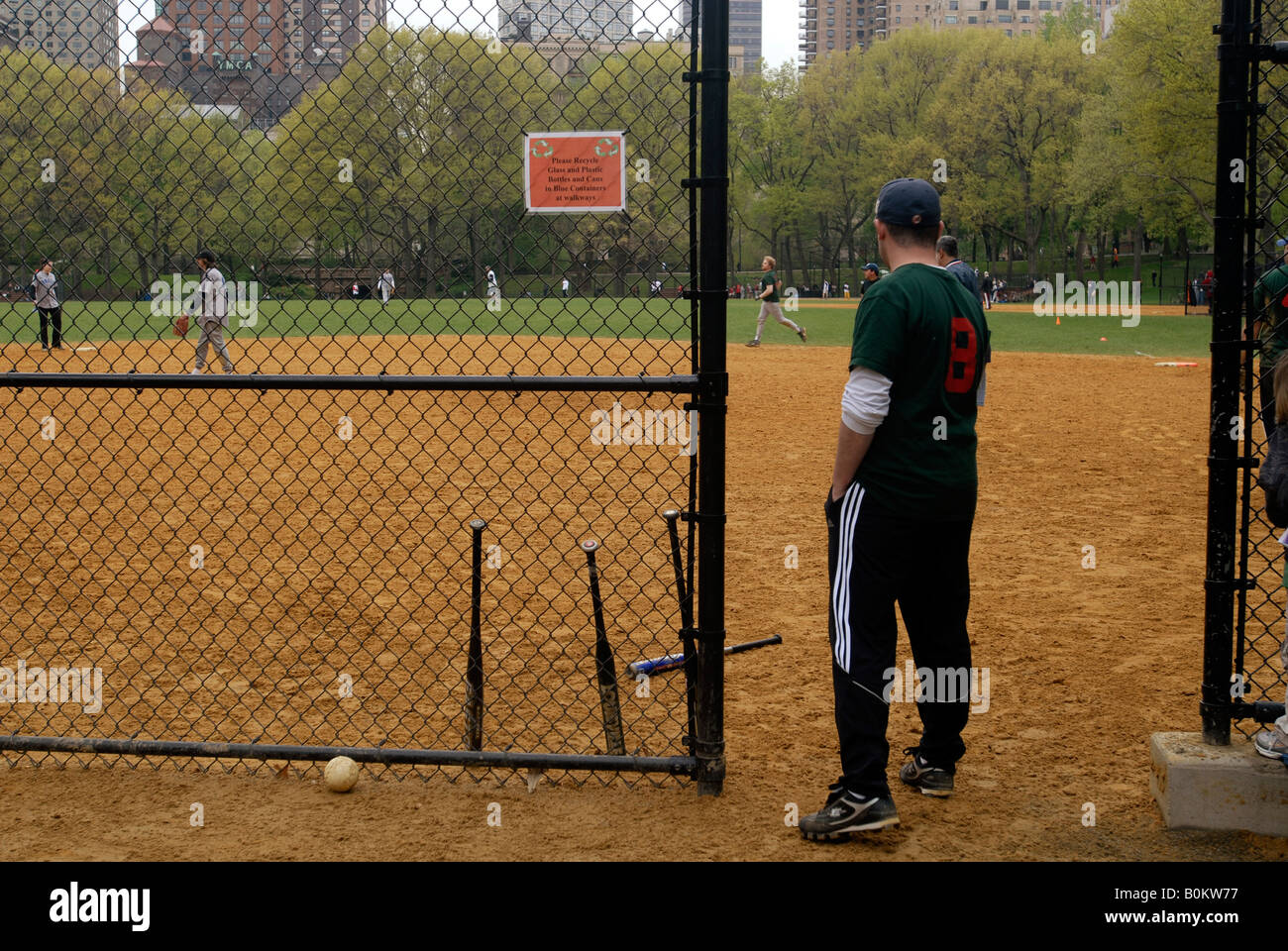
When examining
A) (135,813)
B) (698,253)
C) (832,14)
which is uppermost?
(832,14)

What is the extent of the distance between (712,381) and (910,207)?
871 mm

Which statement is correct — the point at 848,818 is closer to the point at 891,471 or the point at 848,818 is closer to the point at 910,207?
the point at 891,471

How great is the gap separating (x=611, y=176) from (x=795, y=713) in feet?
8.58

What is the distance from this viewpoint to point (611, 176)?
143 inches

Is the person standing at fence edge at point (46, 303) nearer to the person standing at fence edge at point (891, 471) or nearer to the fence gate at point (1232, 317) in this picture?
the person standing at fence edge at point (891, 471)

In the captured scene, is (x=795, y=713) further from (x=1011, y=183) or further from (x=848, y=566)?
(x=1011, y=183)

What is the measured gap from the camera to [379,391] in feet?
20.7

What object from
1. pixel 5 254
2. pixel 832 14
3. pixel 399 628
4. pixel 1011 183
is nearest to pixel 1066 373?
pixel 399 628

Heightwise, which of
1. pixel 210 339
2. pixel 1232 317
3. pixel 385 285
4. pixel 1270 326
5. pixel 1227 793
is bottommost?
pixel 1227 793

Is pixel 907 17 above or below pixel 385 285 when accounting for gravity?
above

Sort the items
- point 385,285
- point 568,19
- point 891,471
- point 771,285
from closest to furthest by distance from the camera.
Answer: point 891,471, point 568,19, point 385,285, point 771,285

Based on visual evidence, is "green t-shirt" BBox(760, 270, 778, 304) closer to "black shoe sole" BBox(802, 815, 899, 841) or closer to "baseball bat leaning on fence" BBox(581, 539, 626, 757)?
"baseball bat leaning on fence" BBox(581, 539, 626, 757)

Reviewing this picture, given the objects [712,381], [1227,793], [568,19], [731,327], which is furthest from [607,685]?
[731,327]

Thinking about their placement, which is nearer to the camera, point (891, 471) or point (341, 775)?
point (891, 471)
